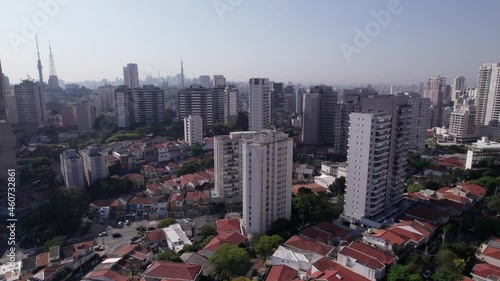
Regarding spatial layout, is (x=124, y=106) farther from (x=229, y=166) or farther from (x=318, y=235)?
(x=318, y=235)

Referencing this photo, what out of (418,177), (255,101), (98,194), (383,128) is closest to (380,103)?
(383,128)

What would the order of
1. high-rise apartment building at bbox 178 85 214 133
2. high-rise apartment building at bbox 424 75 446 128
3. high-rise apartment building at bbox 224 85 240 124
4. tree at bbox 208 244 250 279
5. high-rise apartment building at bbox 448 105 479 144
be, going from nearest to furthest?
tree at bbox 208 244 250 279 < high-rise apartment building at bbox 448 105 479 144 < high-rise apartment building at bbox 178 85 214 133 < high-rise apartment building at bbox 224 85 240 124 < high-rise apartment building at bbox 424 75 446 128

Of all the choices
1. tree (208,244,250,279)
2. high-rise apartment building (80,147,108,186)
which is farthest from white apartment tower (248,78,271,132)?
tree (208,244,250,279)

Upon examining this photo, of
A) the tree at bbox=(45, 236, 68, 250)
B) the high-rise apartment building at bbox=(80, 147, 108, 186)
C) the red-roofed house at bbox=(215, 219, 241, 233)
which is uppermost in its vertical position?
the high-rise apartment building at bbox=(80, 147, 108, 186)

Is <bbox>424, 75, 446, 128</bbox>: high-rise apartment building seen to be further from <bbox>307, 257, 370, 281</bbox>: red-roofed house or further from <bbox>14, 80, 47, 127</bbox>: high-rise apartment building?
<bbox>14, 80, 47, 127</bbox>: high-rise apartment building

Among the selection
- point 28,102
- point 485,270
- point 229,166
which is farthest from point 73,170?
point 28,102

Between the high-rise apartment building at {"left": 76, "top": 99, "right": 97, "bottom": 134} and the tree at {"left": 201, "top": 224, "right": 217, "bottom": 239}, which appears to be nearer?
the tree at {"left": 201, "top": 224, "right": 217, "bottom": 239}
